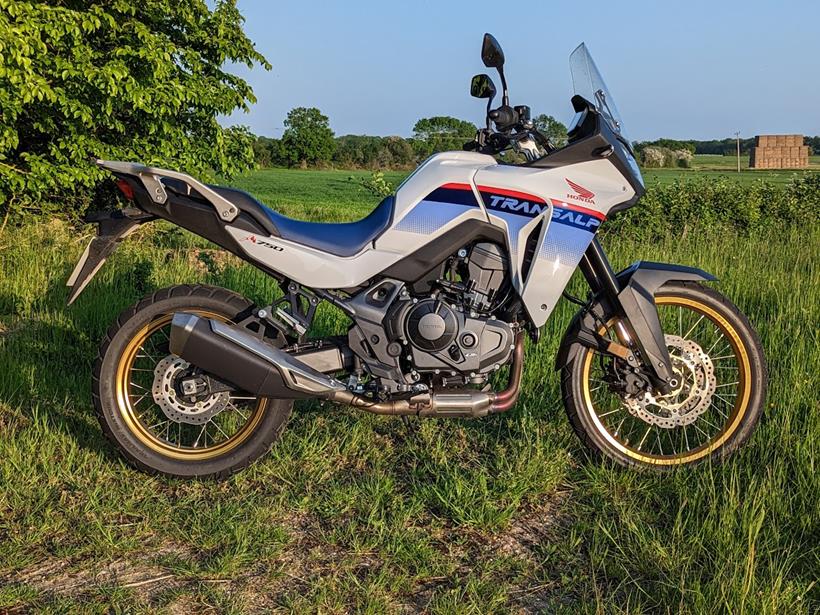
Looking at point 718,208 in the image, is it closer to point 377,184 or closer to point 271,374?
point 377,184

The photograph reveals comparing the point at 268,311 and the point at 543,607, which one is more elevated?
the point at 268,311

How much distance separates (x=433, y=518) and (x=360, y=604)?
25.5 inches

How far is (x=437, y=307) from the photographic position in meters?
3.18

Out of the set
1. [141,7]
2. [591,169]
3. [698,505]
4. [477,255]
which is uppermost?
[141,7]

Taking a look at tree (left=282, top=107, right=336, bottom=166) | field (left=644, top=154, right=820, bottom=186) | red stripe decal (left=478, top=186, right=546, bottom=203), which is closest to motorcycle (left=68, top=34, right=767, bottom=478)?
red stripe decal (left=478, top=186, right=546, bottom=203)

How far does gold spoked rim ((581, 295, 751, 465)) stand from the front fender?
80 mm

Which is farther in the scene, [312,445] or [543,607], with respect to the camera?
[312,445]

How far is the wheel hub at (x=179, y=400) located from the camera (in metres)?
3.38

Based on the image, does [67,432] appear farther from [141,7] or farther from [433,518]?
[141,7]

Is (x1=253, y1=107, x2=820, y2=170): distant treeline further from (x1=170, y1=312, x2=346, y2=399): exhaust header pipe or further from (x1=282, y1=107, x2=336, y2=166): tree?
(x1=170, y1=312, x2=346, y2=399): exhaust header pipe

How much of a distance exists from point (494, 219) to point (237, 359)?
1244mm

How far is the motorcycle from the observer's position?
3.16m

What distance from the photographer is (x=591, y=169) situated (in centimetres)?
318

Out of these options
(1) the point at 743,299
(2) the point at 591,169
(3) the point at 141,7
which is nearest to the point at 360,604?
(2) the point at 591,169
